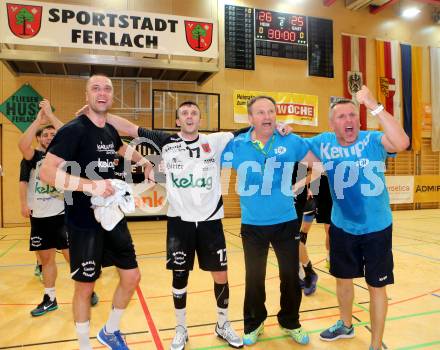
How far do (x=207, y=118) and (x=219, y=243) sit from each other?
931cm

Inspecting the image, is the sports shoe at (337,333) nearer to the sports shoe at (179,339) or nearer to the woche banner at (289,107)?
the sports shoe at (179,339)

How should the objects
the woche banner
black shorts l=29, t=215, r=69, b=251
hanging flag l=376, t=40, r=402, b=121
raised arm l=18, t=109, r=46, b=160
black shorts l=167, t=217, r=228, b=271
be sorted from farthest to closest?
1. hanging flag l=376, t=40, r=402, b=121
2. the woche banner
3. black shorts l=29, t=215, r=69, b=251
4. raised arm l=18, t=109, r=46, b=160
5. black shorts l=167, t=217, r=228, b=271

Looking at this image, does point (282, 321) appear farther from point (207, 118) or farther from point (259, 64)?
point (259, 64)

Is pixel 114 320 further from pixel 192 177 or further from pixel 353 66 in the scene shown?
pixel 353 66

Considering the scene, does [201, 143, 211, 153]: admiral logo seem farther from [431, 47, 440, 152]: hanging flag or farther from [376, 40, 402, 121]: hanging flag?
[431, 47, 440, 152]: hanging flag

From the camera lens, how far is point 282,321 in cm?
353

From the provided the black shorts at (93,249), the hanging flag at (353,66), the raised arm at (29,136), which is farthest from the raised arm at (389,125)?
the hanging flag at (353,66)

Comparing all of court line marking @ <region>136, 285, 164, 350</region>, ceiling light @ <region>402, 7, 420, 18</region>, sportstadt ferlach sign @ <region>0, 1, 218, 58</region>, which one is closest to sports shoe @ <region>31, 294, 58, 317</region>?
court line marking @ <region>136, 285, 164, 350</region>

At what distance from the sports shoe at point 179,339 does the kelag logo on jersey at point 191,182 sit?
133 centimetres

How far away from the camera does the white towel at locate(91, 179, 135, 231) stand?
2779mm

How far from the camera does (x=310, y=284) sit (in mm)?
4805

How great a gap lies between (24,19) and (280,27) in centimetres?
847

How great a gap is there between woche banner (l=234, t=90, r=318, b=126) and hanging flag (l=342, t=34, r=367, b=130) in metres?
1.65

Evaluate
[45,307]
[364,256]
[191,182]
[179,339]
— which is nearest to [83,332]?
[179,339]
